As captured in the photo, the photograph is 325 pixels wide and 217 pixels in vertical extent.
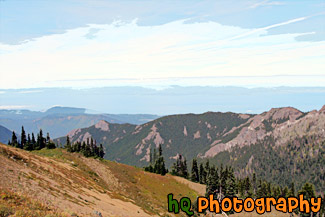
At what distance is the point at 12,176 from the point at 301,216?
425 feet

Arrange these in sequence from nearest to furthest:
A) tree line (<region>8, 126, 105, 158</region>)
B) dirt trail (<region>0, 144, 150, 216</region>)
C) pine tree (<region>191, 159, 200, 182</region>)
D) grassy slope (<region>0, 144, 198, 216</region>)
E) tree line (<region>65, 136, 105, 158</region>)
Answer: dirt trail (<region>0, 144, 150, 216</region>) < grassy slope (<region>0, 144, 198, 216</region>) < tree line (<region>65, 136, 105, 158</region>) < tree line (<region>8, 126, 105, 158</region>) < pine tree (<region>191, 159, 200, 182</region>)

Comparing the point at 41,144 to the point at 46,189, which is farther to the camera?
the point at 41,144

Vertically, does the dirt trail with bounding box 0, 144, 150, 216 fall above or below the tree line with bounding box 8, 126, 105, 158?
above

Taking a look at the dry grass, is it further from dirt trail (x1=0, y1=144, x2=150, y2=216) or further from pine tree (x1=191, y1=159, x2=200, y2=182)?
pine tree (x1=191, y1=159, x2=200, y2=182)

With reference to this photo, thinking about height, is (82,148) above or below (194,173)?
above

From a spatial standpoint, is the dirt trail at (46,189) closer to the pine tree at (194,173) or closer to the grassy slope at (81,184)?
the grassy slope at (81,184)

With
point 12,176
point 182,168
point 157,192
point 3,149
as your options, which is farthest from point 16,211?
point 182,168

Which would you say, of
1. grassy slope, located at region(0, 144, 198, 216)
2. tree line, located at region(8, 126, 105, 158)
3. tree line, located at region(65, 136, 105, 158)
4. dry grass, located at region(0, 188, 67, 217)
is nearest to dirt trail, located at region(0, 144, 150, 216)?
grassy slope, located at region(0, 144, 198, 216)

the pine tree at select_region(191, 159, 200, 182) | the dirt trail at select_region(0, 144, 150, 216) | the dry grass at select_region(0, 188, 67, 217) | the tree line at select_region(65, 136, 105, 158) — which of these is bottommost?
the pine tree at select_region(191, 159, 200, 182)

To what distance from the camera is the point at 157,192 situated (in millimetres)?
100312

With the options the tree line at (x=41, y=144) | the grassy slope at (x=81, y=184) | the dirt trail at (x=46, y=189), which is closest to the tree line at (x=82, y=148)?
the tree line at (x=41, y=144)

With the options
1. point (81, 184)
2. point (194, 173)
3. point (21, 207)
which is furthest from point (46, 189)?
point (194, 173)

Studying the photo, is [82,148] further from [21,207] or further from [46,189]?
[21,207]

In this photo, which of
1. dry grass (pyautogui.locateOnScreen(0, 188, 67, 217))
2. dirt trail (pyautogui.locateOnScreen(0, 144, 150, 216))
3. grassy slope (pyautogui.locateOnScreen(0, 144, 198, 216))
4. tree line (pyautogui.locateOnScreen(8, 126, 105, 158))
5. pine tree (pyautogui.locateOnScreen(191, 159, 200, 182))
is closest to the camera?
dry grass (pyautogui.locateOnScreen(0, 188, 67, 217))
